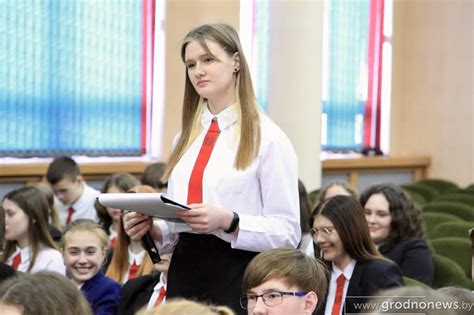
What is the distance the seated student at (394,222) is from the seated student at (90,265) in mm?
1505

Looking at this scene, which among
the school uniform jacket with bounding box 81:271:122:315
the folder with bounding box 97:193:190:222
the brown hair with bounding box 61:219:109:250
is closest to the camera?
the folder with bounding box 97:193:190:222

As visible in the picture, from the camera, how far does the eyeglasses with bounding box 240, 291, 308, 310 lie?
110 inches

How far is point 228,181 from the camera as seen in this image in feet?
9.23

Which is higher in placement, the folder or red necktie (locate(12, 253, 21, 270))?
the folder

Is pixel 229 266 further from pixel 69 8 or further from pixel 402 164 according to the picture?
pixel 402 164

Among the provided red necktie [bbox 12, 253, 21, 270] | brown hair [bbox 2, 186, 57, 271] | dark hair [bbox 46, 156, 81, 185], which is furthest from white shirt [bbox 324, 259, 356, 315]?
dark hair [bbox 46, 156, 81, 185]

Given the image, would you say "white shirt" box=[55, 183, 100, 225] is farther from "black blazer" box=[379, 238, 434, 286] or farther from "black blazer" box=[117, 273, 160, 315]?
"black blazer" box=[117, 273, 160, 315]

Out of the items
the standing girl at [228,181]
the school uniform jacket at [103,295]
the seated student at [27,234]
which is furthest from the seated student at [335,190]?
the standing girl at [228,181]

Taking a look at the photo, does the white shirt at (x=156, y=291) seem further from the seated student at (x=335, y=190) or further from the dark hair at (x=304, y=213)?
the seated student at (x=335, y=190)

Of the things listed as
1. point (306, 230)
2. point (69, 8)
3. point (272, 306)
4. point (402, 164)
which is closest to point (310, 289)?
point (272, 306)

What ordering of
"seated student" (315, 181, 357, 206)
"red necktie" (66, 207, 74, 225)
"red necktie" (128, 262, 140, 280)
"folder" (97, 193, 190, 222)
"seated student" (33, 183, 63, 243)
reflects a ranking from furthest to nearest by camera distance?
"red necktie" (66, 207, 74, 225), "seated student" (33, 183, 63, 243), "seated student" (315, 181, 357, 206), "red necktie" (128, 262, 140, 280), "folder" (97, 193, 190, 222)

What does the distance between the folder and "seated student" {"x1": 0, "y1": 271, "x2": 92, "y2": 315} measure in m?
0.36

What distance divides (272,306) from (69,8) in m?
6.64

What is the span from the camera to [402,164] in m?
11.1
